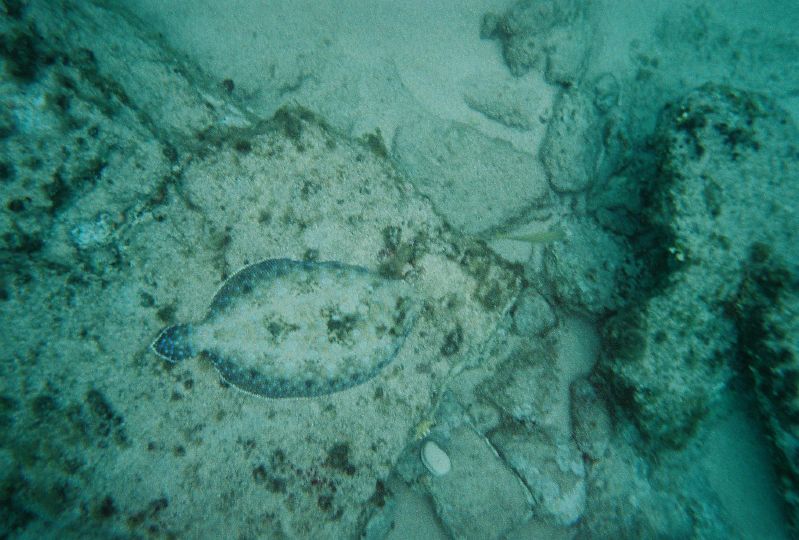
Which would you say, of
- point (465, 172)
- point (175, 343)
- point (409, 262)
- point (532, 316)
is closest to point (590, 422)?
point (532, 316)

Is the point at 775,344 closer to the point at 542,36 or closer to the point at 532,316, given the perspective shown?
the point at 532,316

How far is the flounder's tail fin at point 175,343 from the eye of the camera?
10.0 ft

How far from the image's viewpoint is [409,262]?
3.75m

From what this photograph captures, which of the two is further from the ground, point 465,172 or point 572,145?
point 572,145

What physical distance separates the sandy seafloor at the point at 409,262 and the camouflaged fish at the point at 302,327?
17cm

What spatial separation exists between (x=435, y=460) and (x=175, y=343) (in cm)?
328

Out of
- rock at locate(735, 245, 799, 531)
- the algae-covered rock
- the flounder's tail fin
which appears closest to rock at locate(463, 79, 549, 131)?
the algae-covered rock

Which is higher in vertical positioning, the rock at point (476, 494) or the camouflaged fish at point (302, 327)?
the camouflaged fish at point (302, 327)

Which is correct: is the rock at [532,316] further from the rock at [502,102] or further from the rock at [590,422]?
the rock at [502,102]

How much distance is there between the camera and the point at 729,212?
3.92 meters

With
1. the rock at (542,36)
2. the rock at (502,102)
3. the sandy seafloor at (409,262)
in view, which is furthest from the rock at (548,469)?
the rock at (542,36)

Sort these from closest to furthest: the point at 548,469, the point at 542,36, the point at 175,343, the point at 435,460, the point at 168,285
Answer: the point at 175,343 < the point at 168,285 < the point at 435,460 < the point at 548,469 < the point at 542,36

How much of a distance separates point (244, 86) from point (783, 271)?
6.67 metres

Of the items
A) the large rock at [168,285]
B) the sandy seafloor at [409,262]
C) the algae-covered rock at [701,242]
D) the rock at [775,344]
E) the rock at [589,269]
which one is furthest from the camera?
the rock at [589,269]
